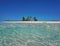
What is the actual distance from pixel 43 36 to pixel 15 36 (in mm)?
1110

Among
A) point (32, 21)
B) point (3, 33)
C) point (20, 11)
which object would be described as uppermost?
point (20, 11)

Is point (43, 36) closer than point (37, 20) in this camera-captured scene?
Yes

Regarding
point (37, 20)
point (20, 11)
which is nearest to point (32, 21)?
point (37, 20)

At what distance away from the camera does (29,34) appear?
581 centimetres

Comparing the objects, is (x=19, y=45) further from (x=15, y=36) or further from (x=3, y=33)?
(x=3, y=33)

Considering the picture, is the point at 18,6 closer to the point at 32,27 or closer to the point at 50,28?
the point at 32,27

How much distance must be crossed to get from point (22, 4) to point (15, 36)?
4.66 feet

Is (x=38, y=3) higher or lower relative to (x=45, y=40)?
higher

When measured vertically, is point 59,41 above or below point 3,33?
below

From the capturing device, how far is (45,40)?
5668mm

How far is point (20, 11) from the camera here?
6.23 meters

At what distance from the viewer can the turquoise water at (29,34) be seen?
18.4 feet

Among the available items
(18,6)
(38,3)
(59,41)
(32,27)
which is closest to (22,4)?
(18,6)

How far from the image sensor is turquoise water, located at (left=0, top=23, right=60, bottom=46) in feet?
18.4
